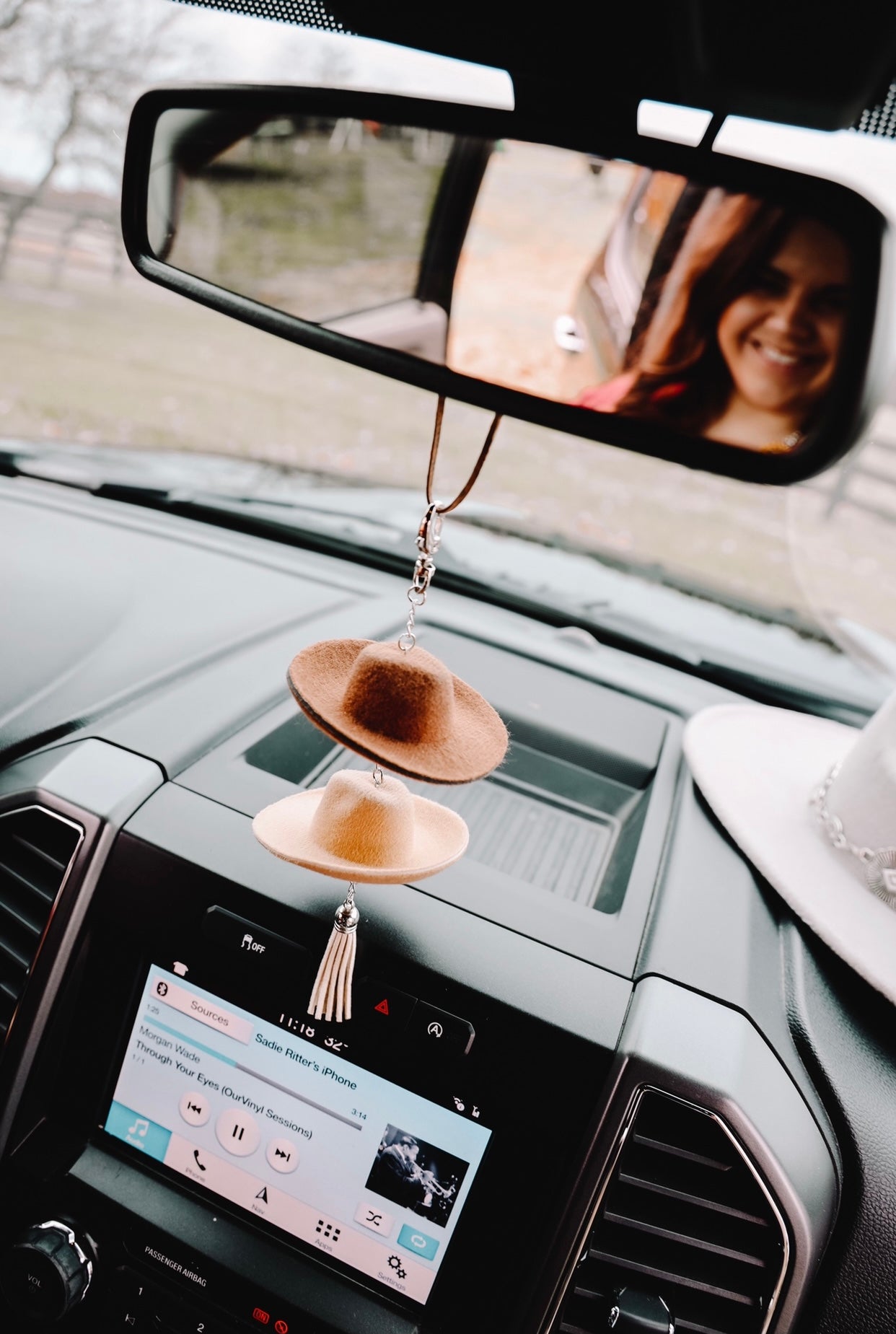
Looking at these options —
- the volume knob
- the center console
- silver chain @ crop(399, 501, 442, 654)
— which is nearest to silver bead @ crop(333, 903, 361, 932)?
the center console

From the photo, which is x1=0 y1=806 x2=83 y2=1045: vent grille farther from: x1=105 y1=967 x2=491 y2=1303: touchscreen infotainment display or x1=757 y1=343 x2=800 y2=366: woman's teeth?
x1=757 y1=343 x2=800 y2=366: woman's teeth

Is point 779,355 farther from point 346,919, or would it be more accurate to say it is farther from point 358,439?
point 358,439

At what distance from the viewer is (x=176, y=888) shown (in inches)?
48.6

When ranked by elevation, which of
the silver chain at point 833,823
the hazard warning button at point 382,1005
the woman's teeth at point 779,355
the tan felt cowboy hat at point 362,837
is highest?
the woman's teeth at point 779,355

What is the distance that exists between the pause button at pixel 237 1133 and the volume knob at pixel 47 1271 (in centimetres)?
29

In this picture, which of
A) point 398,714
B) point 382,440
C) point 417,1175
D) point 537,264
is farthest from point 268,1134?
point 382,440

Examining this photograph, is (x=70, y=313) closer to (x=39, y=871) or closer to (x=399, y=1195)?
(x=39, y=871)

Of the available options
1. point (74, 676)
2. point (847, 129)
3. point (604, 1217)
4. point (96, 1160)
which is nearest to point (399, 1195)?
point (604, 1217)

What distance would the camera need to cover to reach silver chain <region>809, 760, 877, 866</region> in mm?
1270

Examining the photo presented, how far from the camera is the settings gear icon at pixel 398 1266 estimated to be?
120 centimetres

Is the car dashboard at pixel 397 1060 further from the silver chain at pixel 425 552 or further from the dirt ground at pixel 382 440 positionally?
the dirt ground at pixel 382 440

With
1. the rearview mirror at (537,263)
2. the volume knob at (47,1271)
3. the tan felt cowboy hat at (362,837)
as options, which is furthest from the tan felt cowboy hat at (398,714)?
the volume knob at (47,1271)

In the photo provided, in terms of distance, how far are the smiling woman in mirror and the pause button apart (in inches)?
45.0

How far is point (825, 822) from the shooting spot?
137 centimetres
